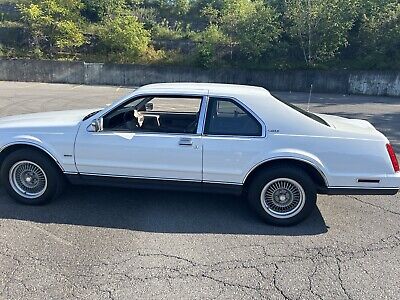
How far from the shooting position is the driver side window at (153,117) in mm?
3750

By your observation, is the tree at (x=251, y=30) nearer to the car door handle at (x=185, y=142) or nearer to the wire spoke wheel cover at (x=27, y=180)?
the car door handle at (x=185, y=142)

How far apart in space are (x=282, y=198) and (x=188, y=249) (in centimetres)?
125

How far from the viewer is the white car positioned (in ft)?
11.5

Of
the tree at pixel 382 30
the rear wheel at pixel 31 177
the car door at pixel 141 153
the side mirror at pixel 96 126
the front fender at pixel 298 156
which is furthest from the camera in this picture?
the tree at pixel 382 30

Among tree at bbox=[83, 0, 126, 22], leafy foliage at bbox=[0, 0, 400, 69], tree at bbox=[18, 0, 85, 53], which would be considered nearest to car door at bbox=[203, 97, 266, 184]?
leafy foliage at bbox=[0, 0, 400, 69]

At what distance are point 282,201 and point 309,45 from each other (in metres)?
19.6

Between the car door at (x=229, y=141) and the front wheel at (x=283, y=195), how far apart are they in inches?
9.7

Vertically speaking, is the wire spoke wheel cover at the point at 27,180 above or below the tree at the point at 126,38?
below

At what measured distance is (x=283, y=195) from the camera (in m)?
3.66

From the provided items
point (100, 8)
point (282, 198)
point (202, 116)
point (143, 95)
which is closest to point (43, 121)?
point (143, 95)

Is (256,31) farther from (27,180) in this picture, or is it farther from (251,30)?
(27,180)

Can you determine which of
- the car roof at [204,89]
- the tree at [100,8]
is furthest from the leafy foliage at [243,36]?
the car roof at [204,89]

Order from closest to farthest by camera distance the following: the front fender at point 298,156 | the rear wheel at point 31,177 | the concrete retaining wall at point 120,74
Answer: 1. the front fender at point 298,156
2. the rear wheel at point 31,177
3. the concrete retaining wall at point 120,74

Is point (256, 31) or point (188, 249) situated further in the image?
point (256, 31)
